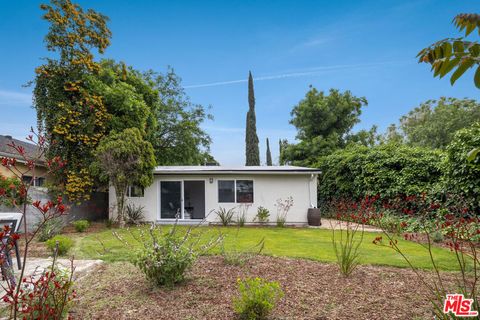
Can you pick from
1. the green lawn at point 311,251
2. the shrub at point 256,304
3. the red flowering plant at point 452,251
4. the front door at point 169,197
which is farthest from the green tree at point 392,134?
the shrub at point 256,304

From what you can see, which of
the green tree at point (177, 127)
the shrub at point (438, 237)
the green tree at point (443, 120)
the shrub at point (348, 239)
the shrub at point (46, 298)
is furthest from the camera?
the green tree at point (443, 120)

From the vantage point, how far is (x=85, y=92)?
41.3ft

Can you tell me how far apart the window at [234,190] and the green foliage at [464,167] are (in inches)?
286

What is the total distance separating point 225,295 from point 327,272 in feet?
6.12

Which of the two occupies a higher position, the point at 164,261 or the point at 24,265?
the point at 24,265

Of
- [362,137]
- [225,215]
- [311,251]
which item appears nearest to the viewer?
[311,251]

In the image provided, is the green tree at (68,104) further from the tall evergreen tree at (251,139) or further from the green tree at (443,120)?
the green tree at (443,120)

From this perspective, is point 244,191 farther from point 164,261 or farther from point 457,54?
point 457,54

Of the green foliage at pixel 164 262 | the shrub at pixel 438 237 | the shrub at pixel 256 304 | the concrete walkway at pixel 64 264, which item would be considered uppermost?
the green foliage at pixel 164 262

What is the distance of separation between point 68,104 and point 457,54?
45.5 ft

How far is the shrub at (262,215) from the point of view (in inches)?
508

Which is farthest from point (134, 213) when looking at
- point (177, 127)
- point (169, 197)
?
point (177, 127)

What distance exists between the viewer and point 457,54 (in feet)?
4.39

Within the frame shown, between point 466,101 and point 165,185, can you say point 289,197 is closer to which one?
point 165,185
